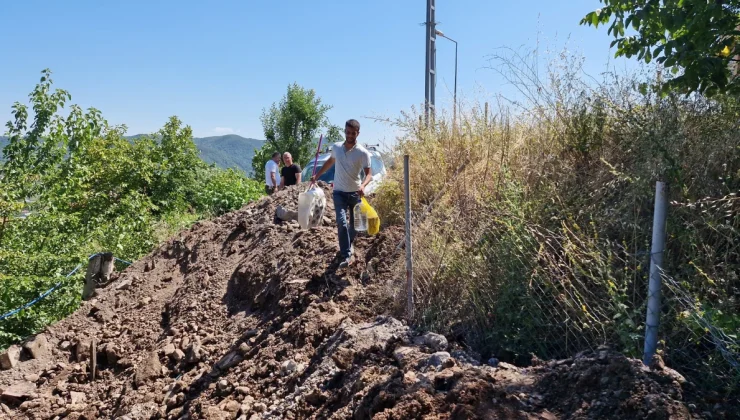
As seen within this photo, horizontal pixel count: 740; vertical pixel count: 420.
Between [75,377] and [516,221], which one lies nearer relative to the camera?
A: [516,221]

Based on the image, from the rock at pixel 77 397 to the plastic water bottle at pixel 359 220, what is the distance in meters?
3.18

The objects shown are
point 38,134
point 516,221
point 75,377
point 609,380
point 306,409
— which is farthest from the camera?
point 38,134

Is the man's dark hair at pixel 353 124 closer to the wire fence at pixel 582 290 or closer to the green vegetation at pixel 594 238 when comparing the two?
the green vegetation at pixel 594 238

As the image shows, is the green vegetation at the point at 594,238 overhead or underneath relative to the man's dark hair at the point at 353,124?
underneath

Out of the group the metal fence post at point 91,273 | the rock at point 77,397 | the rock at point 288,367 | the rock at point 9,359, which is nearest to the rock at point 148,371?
the rock at point 77,397

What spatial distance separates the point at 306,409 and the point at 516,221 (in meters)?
2.06

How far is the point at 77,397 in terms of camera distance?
5879 mm

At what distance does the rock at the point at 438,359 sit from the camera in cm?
360

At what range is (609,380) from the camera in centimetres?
287

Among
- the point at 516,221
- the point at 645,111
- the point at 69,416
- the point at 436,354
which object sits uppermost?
the point at 645,111

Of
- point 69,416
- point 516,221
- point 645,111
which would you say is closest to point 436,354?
point 516,221

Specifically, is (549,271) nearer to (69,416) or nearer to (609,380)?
(609,380)

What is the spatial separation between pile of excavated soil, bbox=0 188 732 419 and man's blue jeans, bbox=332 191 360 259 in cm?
18

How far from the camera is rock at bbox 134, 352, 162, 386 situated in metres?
5.60
